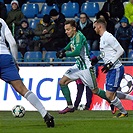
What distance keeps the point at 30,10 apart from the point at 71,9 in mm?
1616

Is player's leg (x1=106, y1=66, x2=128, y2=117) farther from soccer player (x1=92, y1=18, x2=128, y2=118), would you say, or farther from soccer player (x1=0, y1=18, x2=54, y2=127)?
soccer player (x1=0, y1=18, x2=54, y2=127)

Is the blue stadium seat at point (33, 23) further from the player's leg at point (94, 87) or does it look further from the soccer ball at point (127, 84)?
the player's leg at point (94, 87)

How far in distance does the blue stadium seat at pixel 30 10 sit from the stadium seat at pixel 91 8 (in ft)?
6.17

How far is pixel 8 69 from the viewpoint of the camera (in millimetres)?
10961

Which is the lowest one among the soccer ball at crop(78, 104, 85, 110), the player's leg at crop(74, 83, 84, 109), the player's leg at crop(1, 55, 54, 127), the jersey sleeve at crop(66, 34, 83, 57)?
the soccer ball at crop(78, 104, 85, 110)

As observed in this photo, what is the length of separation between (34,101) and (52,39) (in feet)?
33.3

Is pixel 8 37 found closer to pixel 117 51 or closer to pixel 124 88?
pixel 117 51

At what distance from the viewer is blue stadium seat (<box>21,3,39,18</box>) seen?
2362 cm

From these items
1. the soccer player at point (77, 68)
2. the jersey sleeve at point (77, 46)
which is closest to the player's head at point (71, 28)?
the soccer player at point (77, 68)

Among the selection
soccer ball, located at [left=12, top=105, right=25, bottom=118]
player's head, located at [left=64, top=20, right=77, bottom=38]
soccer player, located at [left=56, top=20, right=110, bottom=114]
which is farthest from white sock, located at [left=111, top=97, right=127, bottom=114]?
player's head, located at [left=64, top=20, right=77, bottom=38]

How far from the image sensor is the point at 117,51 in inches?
575

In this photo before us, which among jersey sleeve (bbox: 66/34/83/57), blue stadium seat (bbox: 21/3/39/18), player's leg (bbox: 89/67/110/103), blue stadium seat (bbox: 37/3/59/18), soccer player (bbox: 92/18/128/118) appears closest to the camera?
soccer player (bbox: 92/18/128/118)

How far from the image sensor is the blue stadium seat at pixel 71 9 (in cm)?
2293

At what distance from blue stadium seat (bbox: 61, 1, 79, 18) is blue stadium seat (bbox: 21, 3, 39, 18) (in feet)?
3.71
